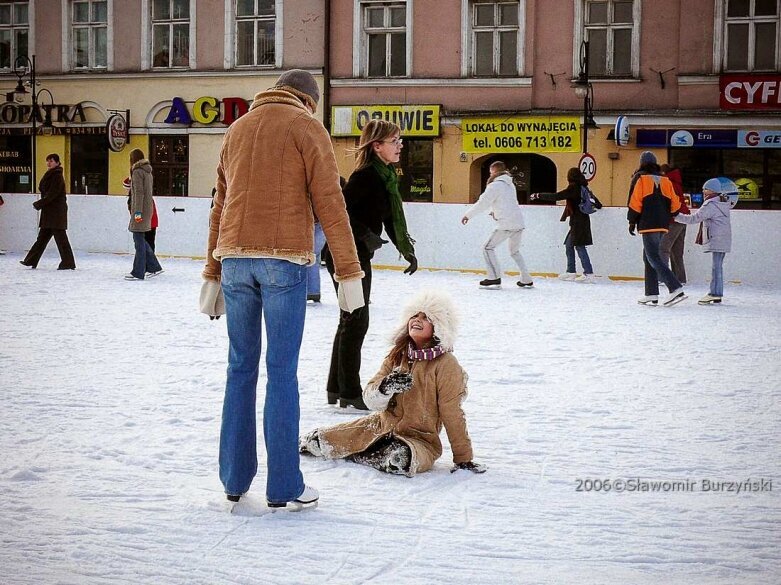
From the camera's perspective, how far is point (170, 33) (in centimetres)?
2731

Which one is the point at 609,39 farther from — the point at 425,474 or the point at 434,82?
the point at 425,474

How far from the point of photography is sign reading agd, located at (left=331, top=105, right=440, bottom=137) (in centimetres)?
2488

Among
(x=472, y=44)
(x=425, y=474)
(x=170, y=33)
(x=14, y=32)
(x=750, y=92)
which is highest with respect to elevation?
(x=14, y=32)

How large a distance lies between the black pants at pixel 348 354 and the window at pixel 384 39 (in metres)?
19.5

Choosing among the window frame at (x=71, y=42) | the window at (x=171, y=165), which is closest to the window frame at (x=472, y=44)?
the window at (x=171, y=165)

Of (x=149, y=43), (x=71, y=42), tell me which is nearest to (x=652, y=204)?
(x=149, y=43)

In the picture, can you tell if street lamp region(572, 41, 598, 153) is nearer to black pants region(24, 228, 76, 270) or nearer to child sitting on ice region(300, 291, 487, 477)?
black pants region(24, 228, 76, 270)

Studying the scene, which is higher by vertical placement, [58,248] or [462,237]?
[462,237]

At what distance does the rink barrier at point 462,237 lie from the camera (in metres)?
17.4

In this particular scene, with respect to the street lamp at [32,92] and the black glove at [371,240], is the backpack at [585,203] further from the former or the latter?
the street lamp at [32,92]

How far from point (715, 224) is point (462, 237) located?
5819mm

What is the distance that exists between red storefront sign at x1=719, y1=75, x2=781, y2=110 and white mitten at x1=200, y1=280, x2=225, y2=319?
20160 millimetres

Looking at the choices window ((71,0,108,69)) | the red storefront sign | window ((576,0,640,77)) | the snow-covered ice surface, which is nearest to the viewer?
the snow-covered ice surface

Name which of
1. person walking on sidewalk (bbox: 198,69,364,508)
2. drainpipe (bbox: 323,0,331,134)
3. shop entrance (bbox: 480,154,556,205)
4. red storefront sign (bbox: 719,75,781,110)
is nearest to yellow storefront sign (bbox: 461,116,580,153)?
shop entrance (bbox: 480,154,556,205)
